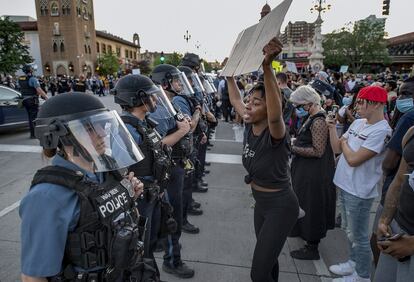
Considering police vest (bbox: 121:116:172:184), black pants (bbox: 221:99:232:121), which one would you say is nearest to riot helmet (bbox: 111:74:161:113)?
police vest (bbox: 121:116:172:184)

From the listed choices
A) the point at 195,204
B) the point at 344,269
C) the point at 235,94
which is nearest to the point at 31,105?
the point at 195,204

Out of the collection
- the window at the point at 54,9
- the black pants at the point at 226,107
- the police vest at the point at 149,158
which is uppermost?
the window at the point at 54,9

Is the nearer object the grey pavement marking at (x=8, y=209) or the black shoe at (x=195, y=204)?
the grey pavement marking at (x=8, y=209)

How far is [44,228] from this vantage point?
51.4 inches

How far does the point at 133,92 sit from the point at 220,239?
2296 millimetres

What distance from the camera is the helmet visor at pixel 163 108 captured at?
2.83 metres

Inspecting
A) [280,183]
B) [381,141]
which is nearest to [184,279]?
[280,183]

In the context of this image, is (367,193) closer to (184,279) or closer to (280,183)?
(280,183)

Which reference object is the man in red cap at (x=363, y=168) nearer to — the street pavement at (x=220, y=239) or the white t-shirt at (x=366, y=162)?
the white t-shirt at (x=366, y=162)

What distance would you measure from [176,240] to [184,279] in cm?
40

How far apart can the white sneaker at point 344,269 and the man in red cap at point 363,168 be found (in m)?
0.11

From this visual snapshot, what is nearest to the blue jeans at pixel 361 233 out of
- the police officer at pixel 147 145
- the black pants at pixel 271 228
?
the black pants at pixel 271 228

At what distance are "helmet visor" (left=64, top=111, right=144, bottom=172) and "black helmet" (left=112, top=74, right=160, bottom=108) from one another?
751mm

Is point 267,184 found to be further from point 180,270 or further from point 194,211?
point 194,211
